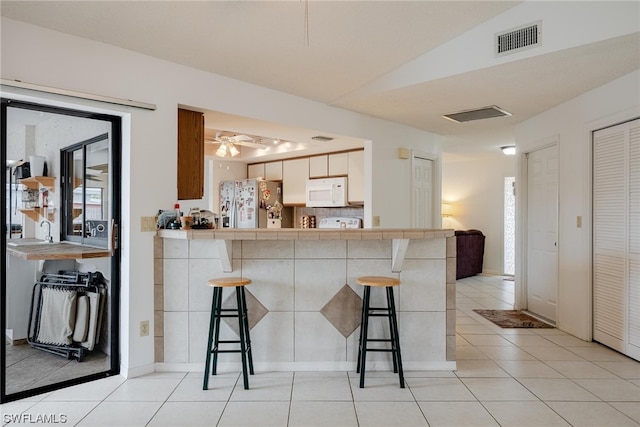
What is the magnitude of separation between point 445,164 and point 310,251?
6223mm

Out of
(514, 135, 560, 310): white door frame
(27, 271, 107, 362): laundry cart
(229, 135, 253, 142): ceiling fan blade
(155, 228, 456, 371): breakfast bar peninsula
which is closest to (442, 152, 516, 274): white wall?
(514, 135, 560, 310): white door frame

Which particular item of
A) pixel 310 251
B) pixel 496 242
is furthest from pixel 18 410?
pixel 496 242

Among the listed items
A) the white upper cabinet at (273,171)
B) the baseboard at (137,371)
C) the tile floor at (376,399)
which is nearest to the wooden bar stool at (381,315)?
the tile floor at (376,399)

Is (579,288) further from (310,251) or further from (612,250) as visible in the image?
(310,251)

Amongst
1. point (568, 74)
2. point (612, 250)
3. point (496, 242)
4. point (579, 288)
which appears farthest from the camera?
point (496, 242)

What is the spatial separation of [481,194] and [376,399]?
638 centimetres

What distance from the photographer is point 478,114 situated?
441cm

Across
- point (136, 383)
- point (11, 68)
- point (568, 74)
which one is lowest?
point (136, 383)

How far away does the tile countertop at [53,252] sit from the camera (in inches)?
109

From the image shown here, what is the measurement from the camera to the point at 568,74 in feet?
10.5

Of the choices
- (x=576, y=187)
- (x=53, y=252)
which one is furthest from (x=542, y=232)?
(x=53, y=252)

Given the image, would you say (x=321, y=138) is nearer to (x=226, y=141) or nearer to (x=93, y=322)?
(x=226, y=141)

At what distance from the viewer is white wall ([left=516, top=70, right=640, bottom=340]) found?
3559mm

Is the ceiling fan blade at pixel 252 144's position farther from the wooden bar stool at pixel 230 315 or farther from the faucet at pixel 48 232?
the wooden bar stool at pixel 230 315
